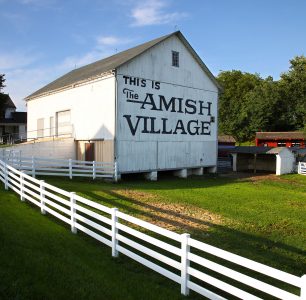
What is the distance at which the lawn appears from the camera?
20.8 ft

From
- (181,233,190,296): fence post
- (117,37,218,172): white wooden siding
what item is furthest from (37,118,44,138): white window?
(181,233,190,296): fence post

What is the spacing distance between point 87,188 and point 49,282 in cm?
1172

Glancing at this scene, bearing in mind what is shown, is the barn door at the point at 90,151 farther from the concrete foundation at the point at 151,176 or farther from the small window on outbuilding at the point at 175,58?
the small window on outbuilding at the point at 175,58

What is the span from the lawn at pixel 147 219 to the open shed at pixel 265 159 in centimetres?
1500

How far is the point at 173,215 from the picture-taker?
1408 cm

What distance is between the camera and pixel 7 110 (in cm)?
5950

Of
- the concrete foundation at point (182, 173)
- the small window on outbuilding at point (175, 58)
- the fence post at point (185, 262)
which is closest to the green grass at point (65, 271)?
the fence post at point (185, 262)

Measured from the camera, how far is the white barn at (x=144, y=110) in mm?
24188

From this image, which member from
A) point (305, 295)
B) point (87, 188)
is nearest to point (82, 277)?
point (305, 295)

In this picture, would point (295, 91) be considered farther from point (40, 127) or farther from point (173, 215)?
point (173, 215)

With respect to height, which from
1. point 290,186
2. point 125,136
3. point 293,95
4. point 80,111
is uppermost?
point 293,95

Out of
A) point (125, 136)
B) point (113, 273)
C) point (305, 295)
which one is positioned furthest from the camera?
point (125, 136)

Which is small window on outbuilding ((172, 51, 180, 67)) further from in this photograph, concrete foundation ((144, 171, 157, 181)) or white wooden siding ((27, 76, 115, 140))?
concrete foundation ((144, 171, 157, 181))

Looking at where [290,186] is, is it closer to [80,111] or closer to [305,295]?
[80,111]
